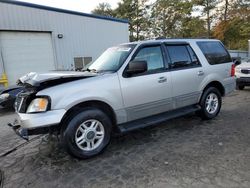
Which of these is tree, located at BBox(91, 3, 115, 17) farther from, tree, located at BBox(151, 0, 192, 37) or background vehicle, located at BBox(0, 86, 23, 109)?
background vehicle, located at BBox(0, 86, 23, 109)

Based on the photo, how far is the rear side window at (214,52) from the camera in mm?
5180

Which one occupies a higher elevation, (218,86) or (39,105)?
(39,105)

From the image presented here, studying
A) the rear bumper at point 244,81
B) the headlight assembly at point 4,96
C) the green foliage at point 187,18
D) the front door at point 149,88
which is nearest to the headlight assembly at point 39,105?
the front door at point 149,88

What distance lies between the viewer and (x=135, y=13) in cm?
3544

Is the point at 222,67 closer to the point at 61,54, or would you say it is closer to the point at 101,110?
the point at 101,110

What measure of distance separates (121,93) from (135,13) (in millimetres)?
34154

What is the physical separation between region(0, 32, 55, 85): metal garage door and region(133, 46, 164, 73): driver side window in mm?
9318

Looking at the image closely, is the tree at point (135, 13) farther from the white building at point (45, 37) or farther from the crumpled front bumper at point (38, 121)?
the crumpled front bumper at point (38, 121)

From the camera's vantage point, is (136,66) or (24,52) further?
(24,52)

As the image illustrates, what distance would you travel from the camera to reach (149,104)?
416 centimetres

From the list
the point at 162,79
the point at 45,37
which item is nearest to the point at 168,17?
the point at 45,37

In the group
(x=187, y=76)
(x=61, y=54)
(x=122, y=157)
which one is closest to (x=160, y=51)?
(x=187, y=76)

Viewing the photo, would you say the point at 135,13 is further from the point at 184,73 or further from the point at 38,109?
the point at 38,109

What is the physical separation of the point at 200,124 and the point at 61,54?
999 centimetres
